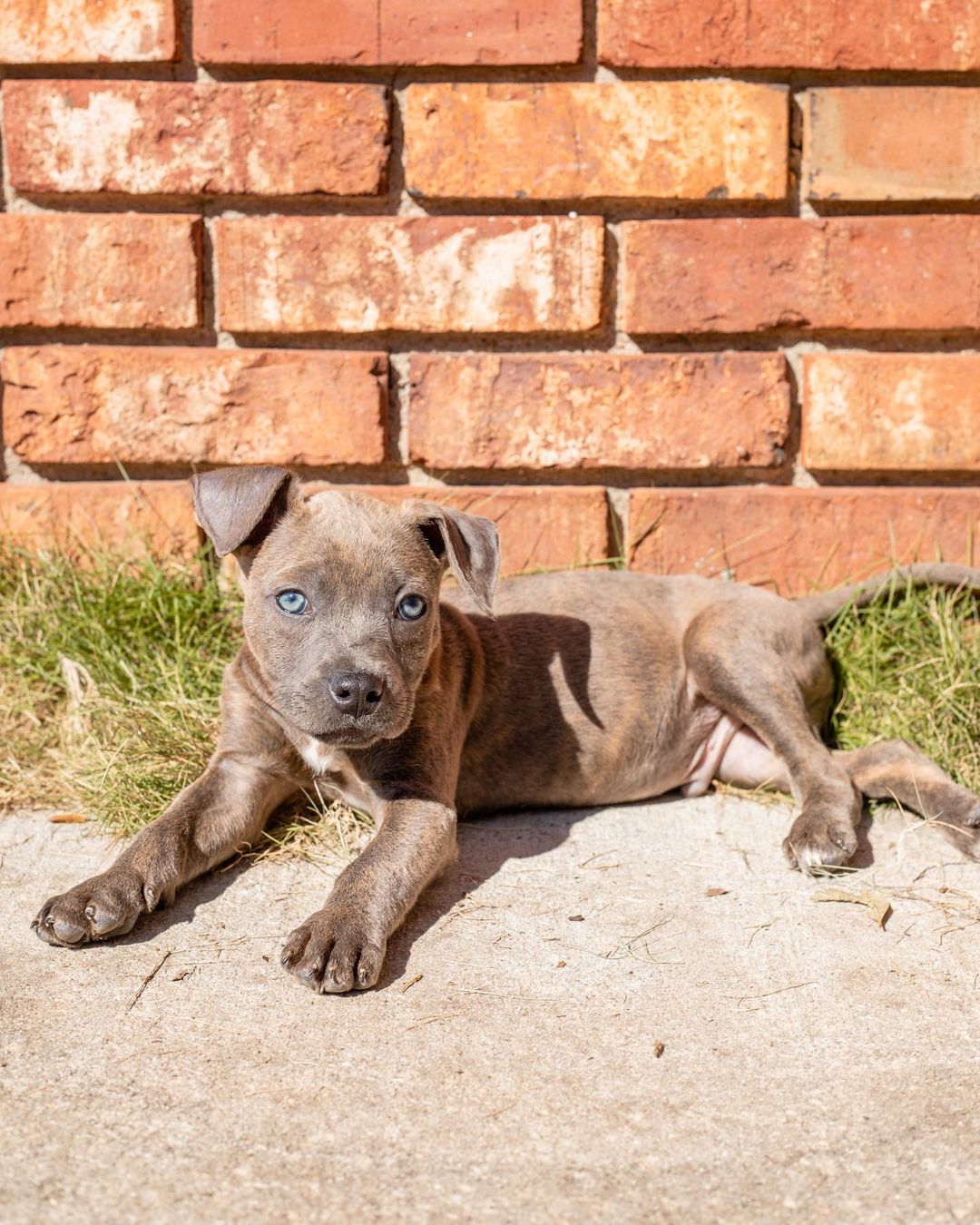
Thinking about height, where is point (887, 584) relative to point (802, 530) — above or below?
below

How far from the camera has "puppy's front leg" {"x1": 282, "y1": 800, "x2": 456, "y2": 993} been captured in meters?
2.40

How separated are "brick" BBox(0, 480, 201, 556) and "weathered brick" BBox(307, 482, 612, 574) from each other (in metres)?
0.45

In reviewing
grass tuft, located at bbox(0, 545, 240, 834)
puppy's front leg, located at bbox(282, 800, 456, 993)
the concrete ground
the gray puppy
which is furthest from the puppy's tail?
grass tuft, located at bbox(0, 545, 240, 834)

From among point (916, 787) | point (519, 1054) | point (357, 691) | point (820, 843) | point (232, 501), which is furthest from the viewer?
point (916, 787)

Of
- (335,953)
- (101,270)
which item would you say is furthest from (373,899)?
(101,270)

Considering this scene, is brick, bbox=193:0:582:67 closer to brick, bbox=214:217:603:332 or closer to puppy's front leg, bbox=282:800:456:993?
brick, bbox=214:217:603:332

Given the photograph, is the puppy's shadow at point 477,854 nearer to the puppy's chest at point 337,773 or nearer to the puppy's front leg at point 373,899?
the puppy's front leg at point 373,899

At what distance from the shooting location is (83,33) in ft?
11.6

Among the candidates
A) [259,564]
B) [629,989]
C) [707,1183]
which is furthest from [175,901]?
[707,1183]

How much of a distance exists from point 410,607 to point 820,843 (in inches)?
45.4

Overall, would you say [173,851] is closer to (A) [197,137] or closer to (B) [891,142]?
(A) [197,137]

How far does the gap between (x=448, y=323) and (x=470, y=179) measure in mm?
411

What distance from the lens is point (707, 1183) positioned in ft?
5.90

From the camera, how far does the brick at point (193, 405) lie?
367cm
